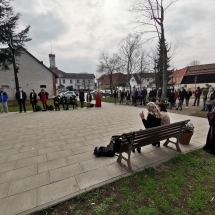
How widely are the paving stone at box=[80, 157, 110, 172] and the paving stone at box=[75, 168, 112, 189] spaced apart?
0.15 meters

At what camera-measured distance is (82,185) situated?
266 cm

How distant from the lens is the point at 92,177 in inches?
114

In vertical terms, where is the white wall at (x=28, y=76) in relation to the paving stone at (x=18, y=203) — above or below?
above

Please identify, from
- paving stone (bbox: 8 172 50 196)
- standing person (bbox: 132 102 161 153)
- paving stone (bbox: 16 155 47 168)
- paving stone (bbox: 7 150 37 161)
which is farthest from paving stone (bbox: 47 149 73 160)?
standing person (bbox: 132 102 161 153)

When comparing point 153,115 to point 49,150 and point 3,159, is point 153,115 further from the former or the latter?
point 3,159

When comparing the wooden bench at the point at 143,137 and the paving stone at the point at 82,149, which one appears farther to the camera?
the paving stone at the point at 82,149

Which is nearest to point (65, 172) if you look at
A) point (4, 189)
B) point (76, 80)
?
point (4, 189)

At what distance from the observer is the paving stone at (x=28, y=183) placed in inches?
102

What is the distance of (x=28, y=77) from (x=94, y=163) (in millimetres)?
28661

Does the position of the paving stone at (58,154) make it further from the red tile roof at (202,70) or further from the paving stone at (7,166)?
the red tile roof at (202,70)

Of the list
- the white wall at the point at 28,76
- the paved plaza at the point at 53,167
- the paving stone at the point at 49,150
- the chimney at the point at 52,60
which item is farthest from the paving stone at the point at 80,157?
the chimney at the point at 52,60

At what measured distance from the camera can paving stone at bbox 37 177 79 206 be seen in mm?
2357

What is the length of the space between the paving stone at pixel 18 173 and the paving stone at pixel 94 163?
3.66 feet

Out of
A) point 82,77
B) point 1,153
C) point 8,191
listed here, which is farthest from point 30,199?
point 82,77
